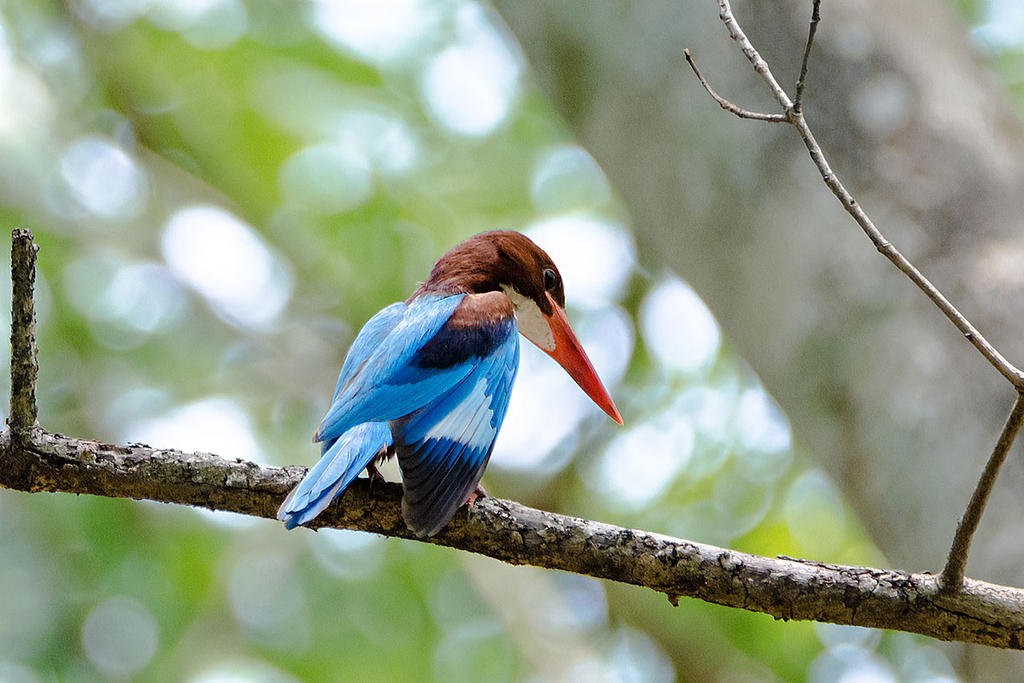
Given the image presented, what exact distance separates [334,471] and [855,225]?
167 cm

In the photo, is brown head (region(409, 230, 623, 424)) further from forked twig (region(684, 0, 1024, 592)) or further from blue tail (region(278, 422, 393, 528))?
forked twig (region(684, 0, 1024, 592))

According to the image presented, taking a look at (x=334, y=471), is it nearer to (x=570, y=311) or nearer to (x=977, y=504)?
(x=977, y=504)

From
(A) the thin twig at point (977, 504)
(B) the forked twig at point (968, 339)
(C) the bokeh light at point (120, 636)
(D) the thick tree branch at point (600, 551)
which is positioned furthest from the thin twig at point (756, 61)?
(C) the bokeh light at point (120, 636)

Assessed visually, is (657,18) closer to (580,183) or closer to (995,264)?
(995,264)

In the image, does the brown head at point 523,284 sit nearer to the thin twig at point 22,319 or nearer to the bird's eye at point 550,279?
the bird's eye at point 550,279

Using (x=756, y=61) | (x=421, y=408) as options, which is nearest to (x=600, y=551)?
(x=421, y=408)

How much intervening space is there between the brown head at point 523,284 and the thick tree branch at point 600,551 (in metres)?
0.91

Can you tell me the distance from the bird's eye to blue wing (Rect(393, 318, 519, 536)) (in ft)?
1.64

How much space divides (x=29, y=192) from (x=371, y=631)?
3.11 m

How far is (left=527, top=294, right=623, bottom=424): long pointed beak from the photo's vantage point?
3.23 m

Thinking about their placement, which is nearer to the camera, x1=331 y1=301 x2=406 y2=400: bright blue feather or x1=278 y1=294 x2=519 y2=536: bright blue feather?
x1=278 y1=294 x2=519 y2=536: bright blue feather

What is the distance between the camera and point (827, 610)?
201 centimetres

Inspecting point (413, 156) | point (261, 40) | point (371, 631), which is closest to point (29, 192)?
point (261, 40)

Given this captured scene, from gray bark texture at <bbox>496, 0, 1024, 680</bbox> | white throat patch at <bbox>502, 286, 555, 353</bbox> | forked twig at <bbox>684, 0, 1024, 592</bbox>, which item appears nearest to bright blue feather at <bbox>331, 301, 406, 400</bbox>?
white throat patch at <bbox>502, 286, 555, 353</bbox>
